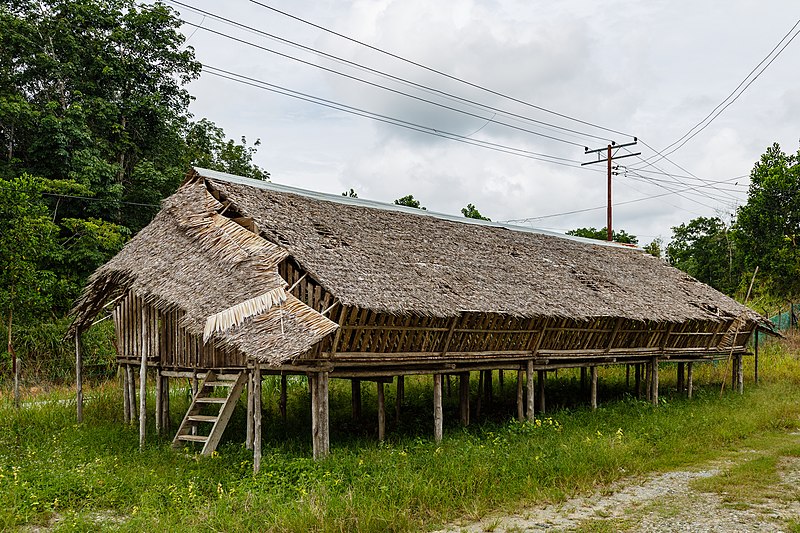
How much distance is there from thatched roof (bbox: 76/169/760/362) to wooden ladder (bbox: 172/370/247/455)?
3.78 feet

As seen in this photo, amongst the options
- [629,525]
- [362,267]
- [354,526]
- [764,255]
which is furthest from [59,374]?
[764,255]

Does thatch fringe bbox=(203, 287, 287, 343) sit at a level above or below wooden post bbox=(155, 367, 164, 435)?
above

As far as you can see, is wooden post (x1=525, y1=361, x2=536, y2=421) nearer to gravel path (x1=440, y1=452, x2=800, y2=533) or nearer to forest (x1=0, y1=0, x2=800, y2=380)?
gravel path (x1=440, y1=452, x2=800, y2=533)

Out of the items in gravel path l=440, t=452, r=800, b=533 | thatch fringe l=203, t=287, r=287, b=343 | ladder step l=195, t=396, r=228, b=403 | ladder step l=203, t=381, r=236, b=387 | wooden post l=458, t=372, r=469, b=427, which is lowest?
gravel path l=440, t=452, r=800, b=533

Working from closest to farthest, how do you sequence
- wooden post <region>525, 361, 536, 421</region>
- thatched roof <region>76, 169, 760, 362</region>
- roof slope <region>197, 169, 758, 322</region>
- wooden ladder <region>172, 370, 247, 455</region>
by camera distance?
thatched roof <region>76, 169, 760, 362</region> → wooden ladder <region>172, 370, 247, 455</region> → roof slope <region>197, 169, 758, 322</region> → wooden post <region>525, 361, 536, 421</region>

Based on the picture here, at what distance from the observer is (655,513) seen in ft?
31.1

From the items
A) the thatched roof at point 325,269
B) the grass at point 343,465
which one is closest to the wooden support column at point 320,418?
the grass at point 343,465

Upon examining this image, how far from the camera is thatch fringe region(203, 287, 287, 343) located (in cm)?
1092

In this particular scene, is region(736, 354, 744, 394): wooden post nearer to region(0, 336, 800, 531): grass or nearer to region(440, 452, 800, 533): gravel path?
region(0, 336, 800, 531): grass

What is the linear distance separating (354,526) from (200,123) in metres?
26.6

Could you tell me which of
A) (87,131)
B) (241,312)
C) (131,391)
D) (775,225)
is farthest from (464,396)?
(775,225)

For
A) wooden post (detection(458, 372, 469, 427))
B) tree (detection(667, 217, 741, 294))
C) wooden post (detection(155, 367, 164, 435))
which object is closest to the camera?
wooden post (detection(155, 367, 164, 435))

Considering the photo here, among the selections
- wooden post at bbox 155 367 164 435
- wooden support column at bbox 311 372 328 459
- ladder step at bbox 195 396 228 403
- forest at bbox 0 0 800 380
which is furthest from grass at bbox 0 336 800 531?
forest at bbox 0 0 800 380

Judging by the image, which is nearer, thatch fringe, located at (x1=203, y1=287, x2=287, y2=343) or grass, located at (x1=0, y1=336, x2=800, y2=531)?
grass, located at (x1=0, y1=336, x2=800, y2=531)
